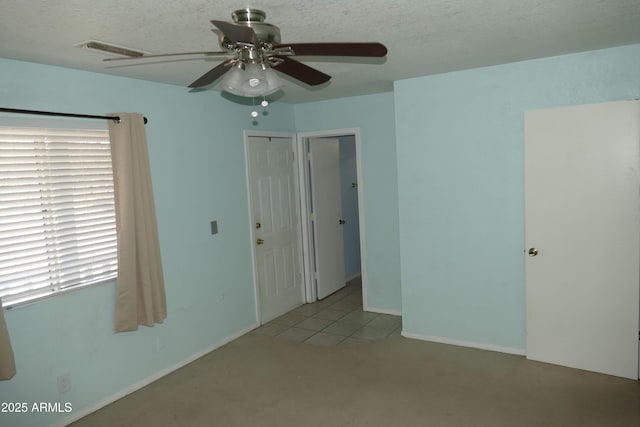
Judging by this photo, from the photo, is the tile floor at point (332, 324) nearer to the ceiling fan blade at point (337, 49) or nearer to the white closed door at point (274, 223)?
the white closed door at point (274, 223)

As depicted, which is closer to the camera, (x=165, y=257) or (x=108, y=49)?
(x=108, y=49)

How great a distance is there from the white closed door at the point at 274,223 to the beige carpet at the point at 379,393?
3.51 ft

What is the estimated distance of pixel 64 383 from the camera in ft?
10.1

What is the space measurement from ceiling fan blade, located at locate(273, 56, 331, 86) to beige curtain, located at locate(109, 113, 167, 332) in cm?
170

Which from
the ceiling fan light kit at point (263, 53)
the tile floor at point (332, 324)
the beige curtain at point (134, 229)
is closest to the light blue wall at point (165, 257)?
the beige curtain at point (134, 229)

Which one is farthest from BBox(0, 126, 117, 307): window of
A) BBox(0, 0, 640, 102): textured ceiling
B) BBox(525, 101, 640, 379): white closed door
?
BBox(525, 101, 640, 379): white closed door

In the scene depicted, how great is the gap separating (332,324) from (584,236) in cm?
A: 249

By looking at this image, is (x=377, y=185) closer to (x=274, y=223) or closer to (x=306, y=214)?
(x=306, y=214)

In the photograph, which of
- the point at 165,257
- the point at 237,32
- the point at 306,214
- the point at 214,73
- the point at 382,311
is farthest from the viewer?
the point at 306,214

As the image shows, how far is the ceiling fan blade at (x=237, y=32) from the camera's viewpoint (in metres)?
1.52

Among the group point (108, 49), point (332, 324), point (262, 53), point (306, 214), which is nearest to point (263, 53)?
point (262, 53)

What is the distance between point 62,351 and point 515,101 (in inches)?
149

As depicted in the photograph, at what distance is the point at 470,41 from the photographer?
9.55 feet

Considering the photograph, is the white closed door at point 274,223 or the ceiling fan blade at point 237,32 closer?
the ceiling fan blade at point 237,32
